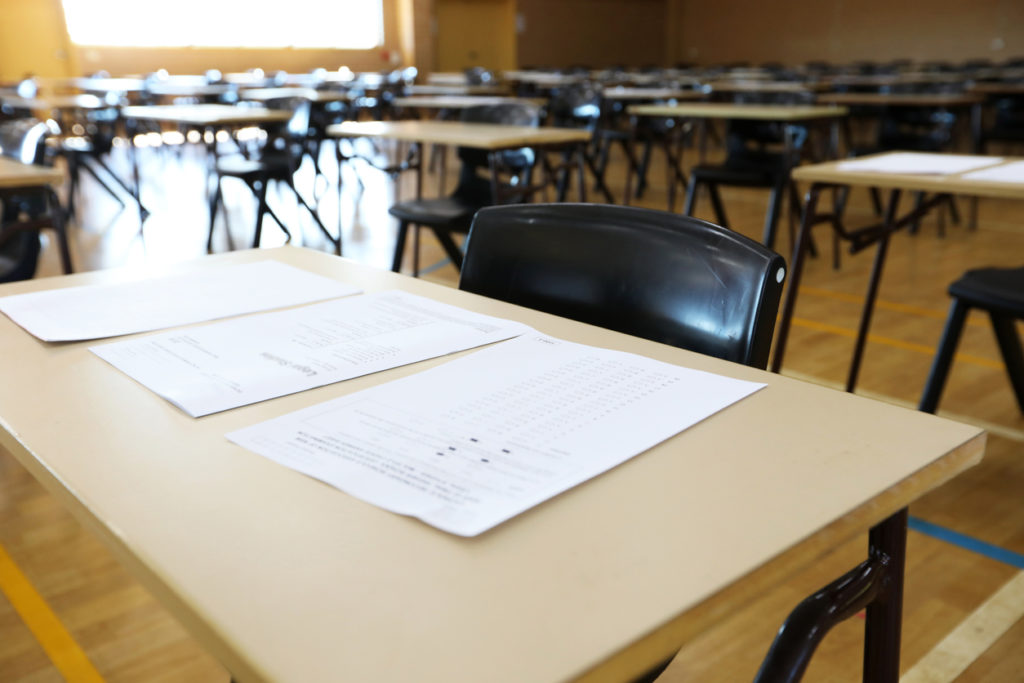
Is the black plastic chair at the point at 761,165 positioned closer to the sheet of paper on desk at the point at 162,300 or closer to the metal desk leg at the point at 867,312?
the metal desk leg at the point at 867,312

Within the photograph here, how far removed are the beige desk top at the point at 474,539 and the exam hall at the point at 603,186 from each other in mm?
18

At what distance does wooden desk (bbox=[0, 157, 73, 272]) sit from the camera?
2.28 m

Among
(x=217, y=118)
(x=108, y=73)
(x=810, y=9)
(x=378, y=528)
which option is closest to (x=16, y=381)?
(x=378, y=528)

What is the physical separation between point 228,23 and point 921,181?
12.7 meters

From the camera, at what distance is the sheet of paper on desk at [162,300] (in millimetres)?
946

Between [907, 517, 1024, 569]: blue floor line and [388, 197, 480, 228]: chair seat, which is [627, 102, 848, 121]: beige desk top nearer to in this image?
[388, 197, 480, 228]: chair seat

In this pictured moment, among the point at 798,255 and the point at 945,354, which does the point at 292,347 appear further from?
the point at 798,255

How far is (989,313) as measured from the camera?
81.4 inches

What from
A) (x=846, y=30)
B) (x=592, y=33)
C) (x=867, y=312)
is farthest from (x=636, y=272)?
(x=592, y=33)

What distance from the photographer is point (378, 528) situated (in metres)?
0.54

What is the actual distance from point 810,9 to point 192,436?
1525 cm

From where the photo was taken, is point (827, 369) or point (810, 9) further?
point (810, 9)

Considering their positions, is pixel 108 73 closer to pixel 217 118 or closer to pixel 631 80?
pixel 631 80

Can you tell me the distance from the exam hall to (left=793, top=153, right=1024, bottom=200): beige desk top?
0.05 feet
